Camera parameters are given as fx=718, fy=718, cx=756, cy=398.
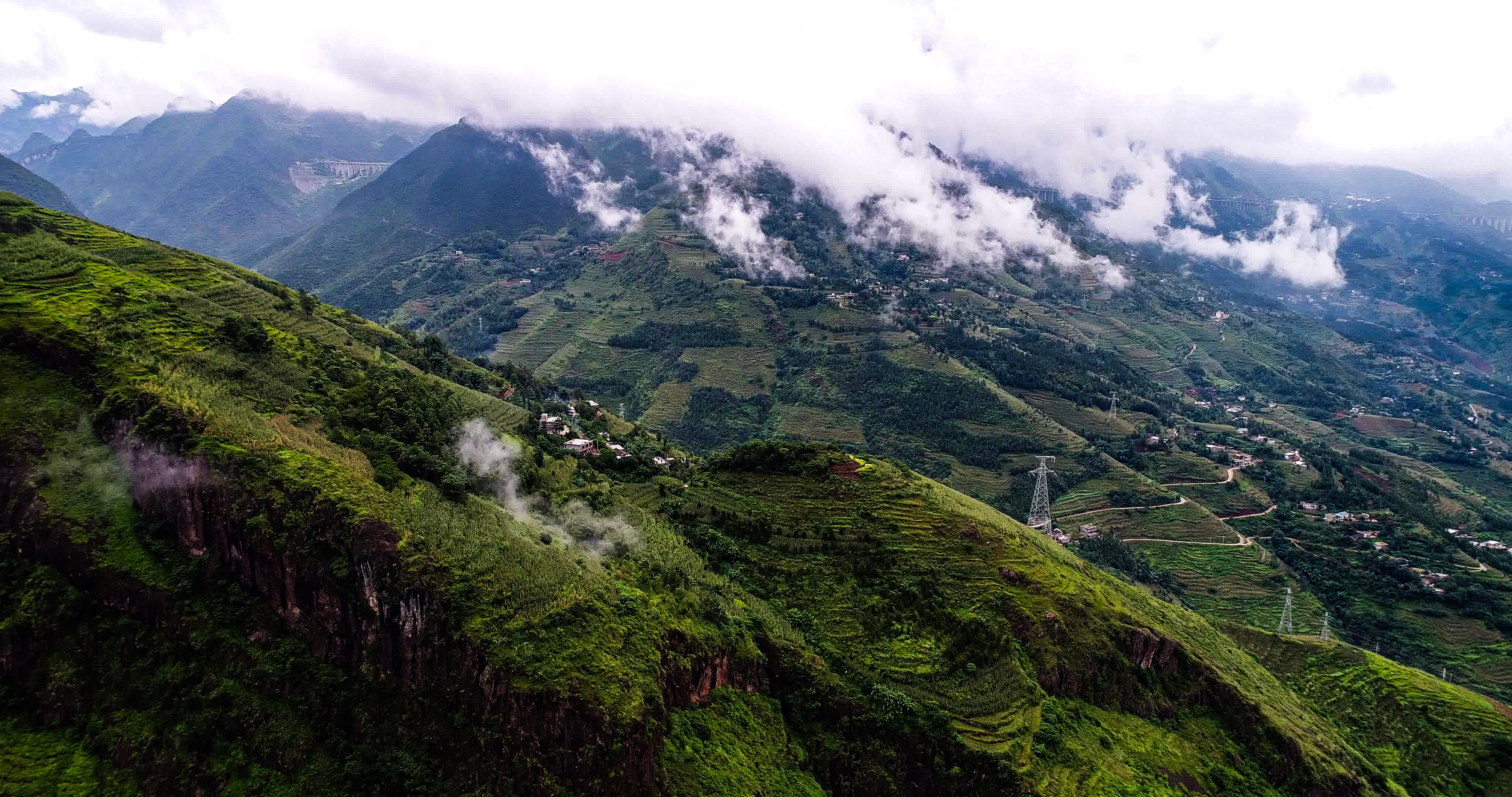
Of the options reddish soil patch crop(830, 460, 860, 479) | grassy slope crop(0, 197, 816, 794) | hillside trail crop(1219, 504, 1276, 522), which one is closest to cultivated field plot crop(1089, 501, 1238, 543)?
hillside trail crop(1219, 504, 1276, 522)

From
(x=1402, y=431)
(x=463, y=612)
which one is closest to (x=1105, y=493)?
(x=463, y=612)

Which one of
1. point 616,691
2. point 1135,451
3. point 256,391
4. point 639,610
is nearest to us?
point 616,691

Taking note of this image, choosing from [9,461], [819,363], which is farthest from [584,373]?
[9,461]

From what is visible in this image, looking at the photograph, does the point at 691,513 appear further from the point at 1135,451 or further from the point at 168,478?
the point at 1135,451

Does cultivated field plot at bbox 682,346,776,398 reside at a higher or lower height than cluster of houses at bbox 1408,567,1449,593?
lower

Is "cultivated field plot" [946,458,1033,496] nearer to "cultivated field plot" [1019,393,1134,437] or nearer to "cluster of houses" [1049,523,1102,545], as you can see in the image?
"cluster of houses" [1049,523,1102,545]
